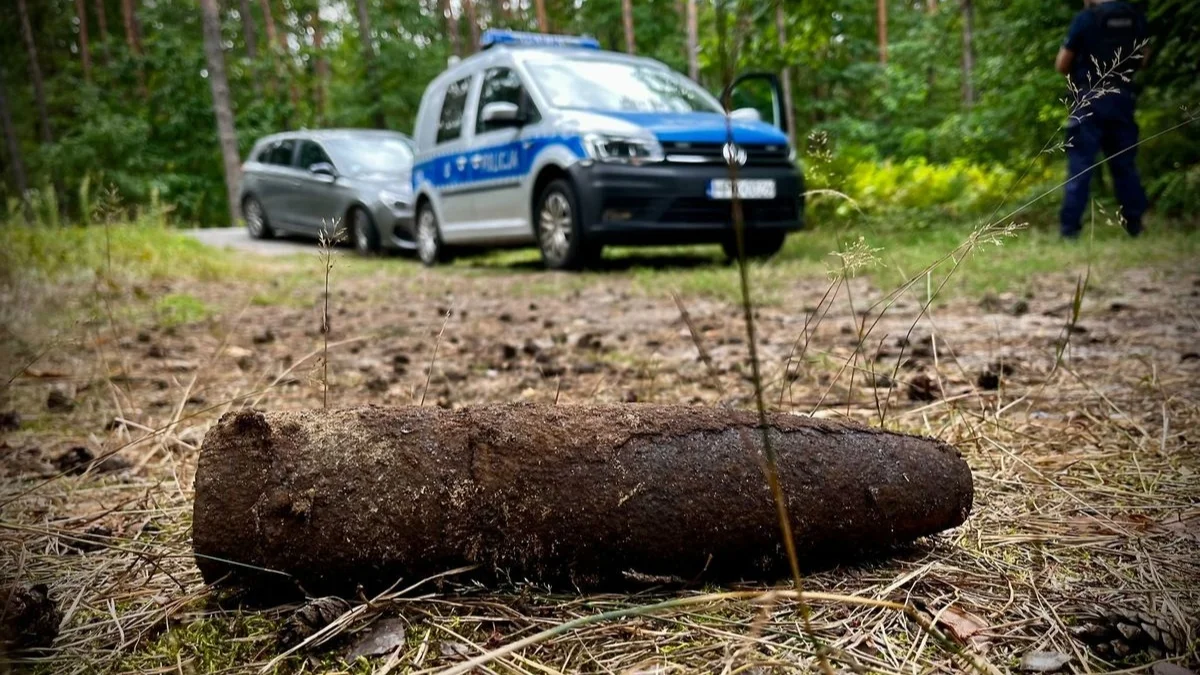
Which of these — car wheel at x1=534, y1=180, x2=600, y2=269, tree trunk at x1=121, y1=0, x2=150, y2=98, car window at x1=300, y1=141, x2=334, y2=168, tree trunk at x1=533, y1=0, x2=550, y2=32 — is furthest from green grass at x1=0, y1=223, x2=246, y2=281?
tree trunk at x1=121, y1=0, x2=150, y2=98

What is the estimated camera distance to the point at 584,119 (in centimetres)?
680

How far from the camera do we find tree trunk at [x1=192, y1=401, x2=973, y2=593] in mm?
1098

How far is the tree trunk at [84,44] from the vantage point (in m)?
24.5

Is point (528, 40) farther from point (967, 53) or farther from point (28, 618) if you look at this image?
point (967, 53)

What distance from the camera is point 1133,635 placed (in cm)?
96

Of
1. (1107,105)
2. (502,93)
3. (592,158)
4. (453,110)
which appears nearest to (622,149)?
(592,158)

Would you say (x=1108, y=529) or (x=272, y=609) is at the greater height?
(x=272, y=609)

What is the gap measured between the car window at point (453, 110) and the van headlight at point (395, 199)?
1.42m

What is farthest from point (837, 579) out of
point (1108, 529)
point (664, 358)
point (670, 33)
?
point (670, 33)

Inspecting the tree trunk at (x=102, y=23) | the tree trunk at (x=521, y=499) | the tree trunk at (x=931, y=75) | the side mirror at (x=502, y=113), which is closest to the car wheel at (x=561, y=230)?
the side mirror at (x=502, y=113)

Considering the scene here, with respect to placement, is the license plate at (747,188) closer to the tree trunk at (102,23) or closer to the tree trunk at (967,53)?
the tree trunk at (967,53)

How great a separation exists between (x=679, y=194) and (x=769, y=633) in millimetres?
5754

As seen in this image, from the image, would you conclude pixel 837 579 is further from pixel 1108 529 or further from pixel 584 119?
pixel 584 119

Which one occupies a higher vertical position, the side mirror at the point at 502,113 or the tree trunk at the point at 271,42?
the tree trunk at the point at 271,42
